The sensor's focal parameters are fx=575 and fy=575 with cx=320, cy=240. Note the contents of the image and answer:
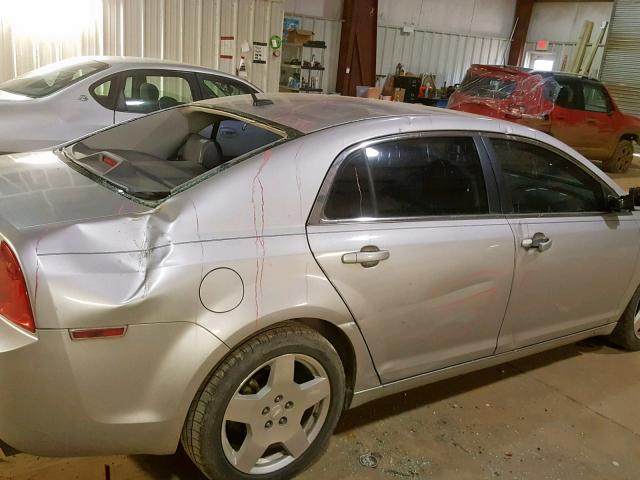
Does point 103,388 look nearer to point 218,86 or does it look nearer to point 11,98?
point 11,98

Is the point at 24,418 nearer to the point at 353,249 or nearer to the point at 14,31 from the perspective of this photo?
the point at 353,249

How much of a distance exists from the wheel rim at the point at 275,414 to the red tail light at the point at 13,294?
2.43 feet

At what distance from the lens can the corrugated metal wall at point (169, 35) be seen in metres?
8.59

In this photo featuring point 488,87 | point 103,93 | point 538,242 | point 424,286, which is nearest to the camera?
point 424,286

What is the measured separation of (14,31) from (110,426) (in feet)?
27.2

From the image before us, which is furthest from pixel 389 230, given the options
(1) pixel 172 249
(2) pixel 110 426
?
(2) pixel 110 426

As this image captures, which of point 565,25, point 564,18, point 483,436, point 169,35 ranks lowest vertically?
point 483,436

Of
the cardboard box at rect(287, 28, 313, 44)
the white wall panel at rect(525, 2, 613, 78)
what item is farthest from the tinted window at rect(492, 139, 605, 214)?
the white wall panel at rect(525, 2, 613, 78)

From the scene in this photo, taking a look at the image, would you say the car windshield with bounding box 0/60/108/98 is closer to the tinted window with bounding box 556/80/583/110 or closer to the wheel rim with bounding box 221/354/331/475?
the wheel rim with bounding box 221/354/331/475

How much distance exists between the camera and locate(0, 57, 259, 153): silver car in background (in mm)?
5086

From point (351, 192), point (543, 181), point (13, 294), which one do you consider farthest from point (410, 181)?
point (13, 294)

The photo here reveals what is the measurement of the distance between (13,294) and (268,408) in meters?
0.98

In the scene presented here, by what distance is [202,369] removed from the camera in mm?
1931

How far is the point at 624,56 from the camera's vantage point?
14.1m
